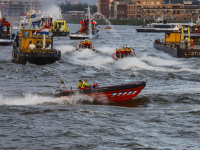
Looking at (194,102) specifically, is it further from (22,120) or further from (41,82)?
(41,82)

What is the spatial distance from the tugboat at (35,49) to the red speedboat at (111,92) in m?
23.1

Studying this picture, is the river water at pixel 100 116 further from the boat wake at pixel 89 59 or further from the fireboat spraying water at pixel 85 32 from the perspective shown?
the fireboat spraying water at pixel 85 32

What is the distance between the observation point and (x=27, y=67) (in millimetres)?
51625

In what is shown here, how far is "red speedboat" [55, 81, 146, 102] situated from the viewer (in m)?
29.2

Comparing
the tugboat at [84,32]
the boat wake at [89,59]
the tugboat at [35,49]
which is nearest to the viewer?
the tugboat at [35,49]

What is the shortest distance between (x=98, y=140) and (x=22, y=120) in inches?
221

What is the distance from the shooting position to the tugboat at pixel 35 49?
53281mm

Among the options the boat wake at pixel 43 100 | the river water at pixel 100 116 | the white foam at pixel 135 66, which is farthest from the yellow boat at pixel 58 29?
the boat wake at pixel 43 100

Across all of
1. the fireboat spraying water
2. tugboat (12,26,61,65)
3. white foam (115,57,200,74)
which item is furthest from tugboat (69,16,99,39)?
white foam (115,57,200,74)

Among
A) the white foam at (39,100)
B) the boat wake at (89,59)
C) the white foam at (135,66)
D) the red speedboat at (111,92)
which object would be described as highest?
the red speedboat at (111,92)

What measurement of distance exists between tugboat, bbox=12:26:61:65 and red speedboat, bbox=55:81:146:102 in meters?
23.1

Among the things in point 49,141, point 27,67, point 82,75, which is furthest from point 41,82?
point 49,141

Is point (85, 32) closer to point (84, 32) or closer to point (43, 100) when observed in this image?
point (84, 32)

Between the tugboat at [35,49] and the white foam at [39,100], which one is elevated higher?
the tugboat at [35,49]
